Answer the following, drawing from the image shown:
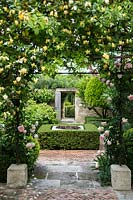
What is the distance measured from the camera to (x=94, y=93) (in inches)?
554

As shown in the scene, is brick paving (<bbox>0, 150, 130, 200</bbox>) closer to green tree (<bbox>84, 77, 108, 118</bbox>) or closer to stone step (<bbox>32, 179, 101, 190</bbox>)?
stone step (<bbox>32, 179, 101, 190</bbox>)

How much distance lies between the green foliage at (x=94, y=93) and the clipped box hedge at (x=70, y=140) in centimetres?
391

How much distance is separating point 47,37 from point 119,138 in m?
2.28

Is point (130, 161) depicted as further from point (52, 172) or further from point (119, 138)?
point (52, 172)

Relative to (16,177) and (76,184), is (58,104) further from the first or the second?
(16,177)

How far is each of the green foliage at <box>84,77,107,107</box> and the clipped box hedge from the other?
3914mm

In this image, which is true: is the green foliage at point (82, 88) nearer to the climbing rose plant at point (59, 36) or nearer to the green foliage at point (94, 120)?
the green foliage at point (94, 120)

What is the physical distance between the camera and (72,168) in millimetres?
7516

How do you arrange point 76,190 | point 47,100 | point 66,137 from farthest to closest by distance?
point 47,100 → point 66,137 → point 76,190

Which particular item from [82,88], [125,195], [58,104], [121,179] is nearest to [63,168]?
[121,179]

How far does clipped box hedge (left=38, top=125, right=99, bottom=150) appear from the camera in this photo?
10219mm

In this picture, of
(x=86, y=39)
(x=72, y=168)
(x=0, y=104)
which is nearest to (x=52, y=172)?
(x=72, y=168)

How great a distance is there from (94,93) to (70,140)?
4175 mm

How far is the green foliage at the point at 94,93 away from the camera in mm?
14000
